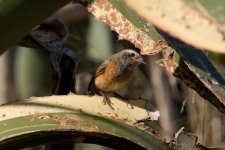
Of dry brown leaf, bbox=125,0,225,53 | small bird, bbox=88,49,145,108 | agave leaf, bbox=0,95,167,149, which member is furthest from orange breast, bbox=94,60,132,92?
dry brown leaf, bbox=125,0,225,53

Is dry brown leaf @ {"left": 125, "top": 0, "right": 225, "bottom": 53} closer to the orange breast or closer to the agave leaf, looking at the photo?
the agave leaf

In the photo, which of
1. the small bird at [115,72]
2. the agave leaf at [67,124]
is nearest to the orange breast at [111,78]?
the small bird at [115,72]

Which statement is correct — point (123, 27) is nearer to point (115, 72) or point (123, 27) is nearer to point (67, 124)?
point (67, 124)

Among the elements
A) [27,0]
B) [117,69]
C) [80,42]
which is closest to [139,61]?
[117,69]

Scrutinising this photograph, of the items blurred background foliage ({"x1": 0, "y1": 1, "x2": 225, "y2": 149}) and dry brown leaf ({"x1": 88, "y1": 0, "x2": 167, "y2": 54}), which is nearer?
dry brown leaf ({"x1": 88, "y1": 0, "x2": 167, "y2": 54})

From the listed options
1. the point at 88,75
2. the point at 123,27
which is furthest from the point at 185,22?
the point at 88,75
